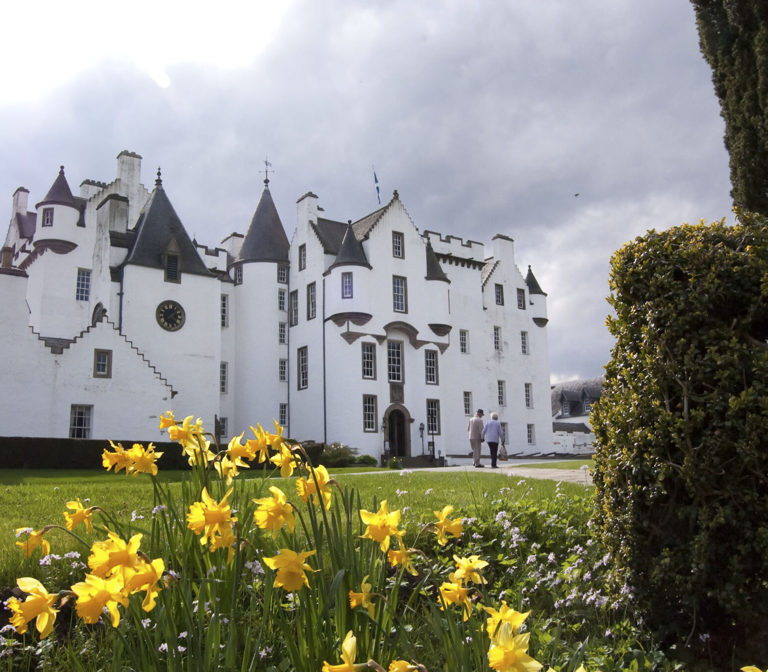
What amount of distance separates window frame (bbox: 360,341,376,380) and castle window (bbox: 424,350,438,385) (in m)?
3.85

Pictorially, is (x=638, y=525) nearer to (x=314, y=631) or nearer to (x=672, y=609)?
(x=672, y=609)

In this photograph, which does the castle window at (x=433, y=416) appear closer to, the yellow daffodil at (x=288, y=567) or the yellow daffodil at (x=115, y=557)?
the yellow daffodil at (x=288, y=567)

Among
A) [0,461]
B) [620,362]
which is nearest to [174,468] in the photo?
[0,461]

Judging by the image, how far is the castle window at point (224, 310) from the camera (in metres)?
40.9

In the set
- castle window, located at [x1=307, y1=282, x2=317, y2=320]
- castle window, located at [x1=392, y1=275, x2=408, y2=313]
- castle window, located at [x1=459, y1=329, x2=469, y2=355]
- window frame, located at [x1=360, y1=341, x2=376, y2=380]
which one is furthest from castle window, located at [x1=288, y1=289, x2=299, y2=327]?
castle window, located at [x1=459, y1=329, x2=469, y2=355]

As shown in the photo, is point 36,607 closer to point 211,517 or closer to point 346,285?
point 211,517

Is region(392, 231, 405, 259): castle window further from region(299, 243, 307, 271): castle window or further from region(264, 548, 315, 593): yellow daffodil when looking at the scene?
region(264, 548, 315, 593): yellow daffodil

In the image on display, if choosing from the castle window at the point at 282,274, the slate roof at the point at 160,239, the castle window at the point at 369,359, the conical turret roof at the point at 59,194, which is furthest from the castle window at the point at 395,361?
the conical turret roof at the point at 59,194

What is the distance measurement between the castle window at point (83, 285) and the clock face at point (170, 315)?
4109 millimetres

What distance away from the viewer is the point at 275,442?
337 cm

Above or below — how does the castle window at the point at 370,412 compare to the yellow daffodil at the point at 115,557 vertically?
above

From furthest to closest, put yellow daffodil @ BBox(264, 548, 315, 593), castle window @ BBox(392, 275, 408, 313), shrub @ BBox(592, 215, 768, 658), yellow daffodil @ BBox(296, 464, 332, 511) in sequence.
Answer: castle window @ BBox(392, 275, 408, 313) < shrub @ BBox(592, 215, 768, 658) < yellow daffodil @ BBox(296, 464, 332, 511) < yellow daffodil @ BBox(264, 548, 315, 593)

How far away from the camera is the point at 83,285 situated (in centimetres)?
3666

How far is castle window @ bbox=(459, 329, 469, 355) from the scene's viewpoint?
1768 inches
